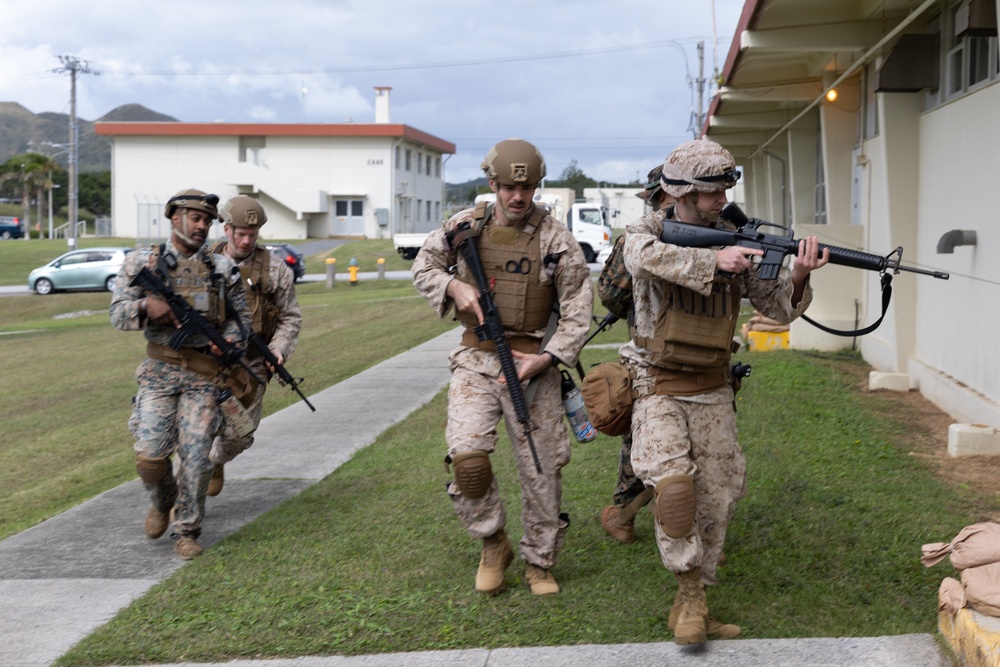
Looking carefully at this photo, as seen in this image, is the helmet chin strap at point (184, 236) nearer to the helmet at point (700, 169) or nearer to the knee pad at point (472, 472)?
the knee pad at point (472, 472)

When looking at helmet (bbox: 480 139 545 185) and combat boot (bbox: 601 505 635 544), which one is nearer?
helmet (bbox: 480 139 545 185)

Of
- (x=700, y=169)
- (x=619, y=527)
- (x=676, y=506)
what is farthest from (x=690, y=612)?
(x=700, y=169)

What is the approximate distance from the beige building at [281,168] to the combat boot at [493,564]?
192 ft

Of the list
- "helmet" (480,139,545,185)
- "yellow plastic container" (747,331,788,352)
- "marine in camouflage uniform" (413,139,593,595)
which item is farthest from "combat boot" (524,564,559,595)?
"yellow plastic container" (747,331,788,352)

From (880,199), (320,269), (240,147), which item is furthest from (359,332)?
(240,147)

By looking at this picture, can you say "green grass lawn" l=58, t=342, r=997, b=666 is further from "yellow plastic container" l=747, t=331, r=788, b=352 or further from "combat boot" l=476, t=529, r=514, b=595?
"yellow plastic container" l=747, t=331, r=788, b=352

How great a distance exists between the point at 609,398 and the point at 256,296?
304cm

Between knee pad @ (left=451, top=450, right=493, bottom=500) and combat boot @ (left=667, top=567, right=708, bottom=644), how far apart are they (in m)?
0.97

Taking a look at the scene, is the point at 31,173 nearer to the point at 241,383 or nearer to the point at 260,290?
the point at 260,290

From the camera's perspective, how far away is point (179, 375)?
621 cm

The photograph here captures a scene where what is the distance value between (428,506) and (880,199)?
6.78 metres

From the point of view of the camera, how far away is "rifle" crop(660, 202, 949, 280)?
4.26 metres

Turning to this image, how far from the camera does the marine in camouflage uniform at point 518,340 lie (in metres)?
5.01

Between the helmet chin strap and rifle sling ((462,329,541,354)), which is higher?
the helmet chin strap
